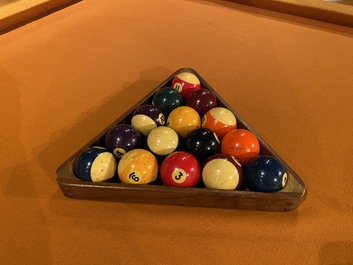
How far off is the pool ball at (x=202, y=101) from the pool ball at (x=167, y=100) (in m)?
0.04

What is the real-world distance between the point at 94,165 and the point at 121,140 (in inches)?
5.6

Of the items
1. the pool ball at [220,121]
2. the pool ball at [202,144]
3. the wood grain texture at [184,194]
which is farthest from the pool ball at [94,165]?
the pool ball at [220,121]

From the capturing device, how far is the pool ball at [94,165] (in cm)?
114

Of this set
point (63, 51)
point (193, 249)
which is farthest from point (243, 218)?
point (63, 51)

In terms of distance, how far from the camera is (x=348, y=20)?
2.01m

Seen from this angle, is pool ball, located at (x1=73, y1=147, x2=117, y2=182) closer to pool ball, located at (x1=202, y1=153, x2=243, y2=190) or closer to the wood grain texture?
the wood grain texture

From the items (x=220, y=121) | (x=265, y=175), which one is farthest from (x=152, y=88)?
(x=265, y=175)

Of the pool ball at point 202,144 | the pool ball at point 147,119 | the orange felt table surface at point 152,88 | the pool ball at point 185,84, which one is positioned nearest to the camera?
the orange felt table surface at point 152,88

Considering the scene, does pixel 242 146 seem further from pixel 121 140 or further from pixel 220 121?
pixel 121 140

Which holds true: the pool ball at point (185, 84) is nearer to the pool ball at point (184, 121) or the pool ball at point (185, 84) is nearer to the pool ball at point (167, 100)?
the pool ball at point (167, 100)

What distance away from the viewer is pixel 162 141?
123 cm

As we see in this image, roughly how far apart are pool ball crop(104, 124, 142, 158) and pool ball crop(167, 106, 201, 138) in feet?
0.49

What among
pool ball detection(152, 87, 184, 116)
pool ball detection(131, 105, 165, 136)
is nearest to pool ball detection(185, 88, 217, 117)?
pool ball detection(152, 87, 184, 116)

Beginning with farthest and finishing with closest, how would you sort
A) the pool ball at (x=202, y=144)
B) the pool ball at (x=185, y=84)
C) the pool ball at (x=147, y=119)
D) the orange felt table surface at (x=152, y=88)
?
the pool ball at (x=185, y=84) → the pool ball at (x=147, y=119) → the pool ball at (x=202, y=144) → the orange felt table surface at (x=152, y=88)
